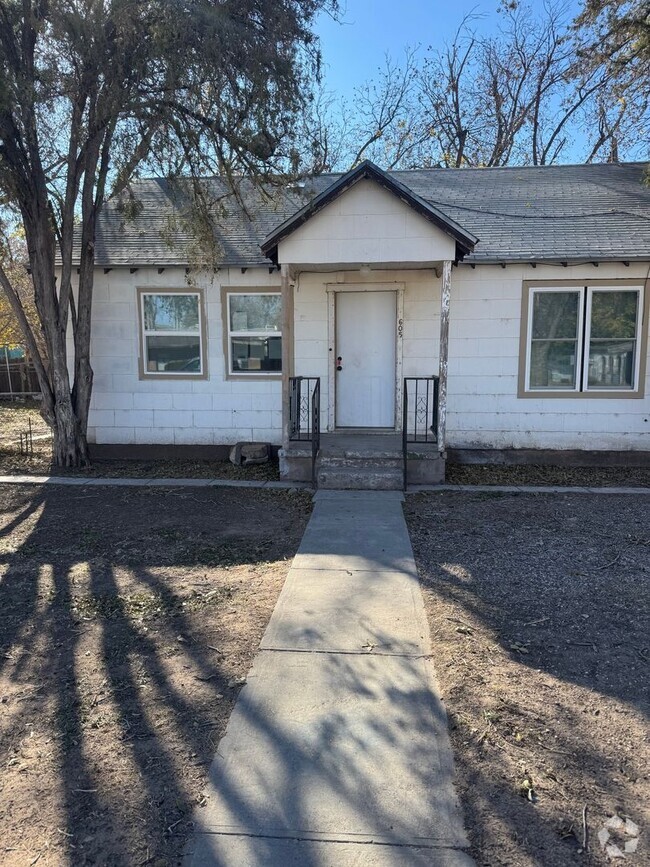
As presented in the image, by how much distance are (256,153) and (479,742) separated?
280 inches

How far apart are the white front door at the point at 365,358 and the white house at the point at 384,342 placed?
22 millimetres

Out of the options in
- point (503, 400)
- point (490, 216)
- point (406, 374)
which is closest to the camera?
point (503, 400)

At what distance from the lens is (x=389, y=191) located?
23.9ft

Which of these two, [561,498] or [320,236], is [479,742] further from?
[320,236]

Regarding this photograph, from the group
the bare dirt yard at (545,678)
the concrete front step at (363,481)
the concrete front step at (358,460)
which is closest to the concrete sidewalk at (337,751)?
the bare dirt yard at (545,678)

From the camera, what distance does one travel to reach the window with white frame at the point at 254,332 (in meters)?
9.14

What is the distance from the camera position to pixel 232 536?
225 inches

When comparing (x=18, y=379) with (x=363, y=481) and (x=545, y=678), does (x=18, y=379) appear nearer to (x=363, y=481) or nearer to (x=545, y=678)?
(x=363, y=481)

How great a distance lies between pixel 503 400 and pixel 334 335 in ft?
9.18

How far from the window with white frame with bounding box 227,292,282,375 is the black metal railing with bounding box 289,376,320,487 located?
59 centimetres

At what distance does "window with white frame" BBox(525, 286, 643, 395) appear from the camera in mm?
8672

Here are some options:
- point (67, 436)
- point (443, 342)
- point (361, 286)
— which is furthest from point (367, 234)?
point (67, 436)

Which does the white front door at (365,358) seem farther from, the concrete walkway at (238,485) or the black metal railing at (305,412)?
the concrete walkway at (238,485)

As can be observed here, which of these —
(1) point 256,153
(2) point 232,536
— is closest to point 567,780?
(2) point 232,536
